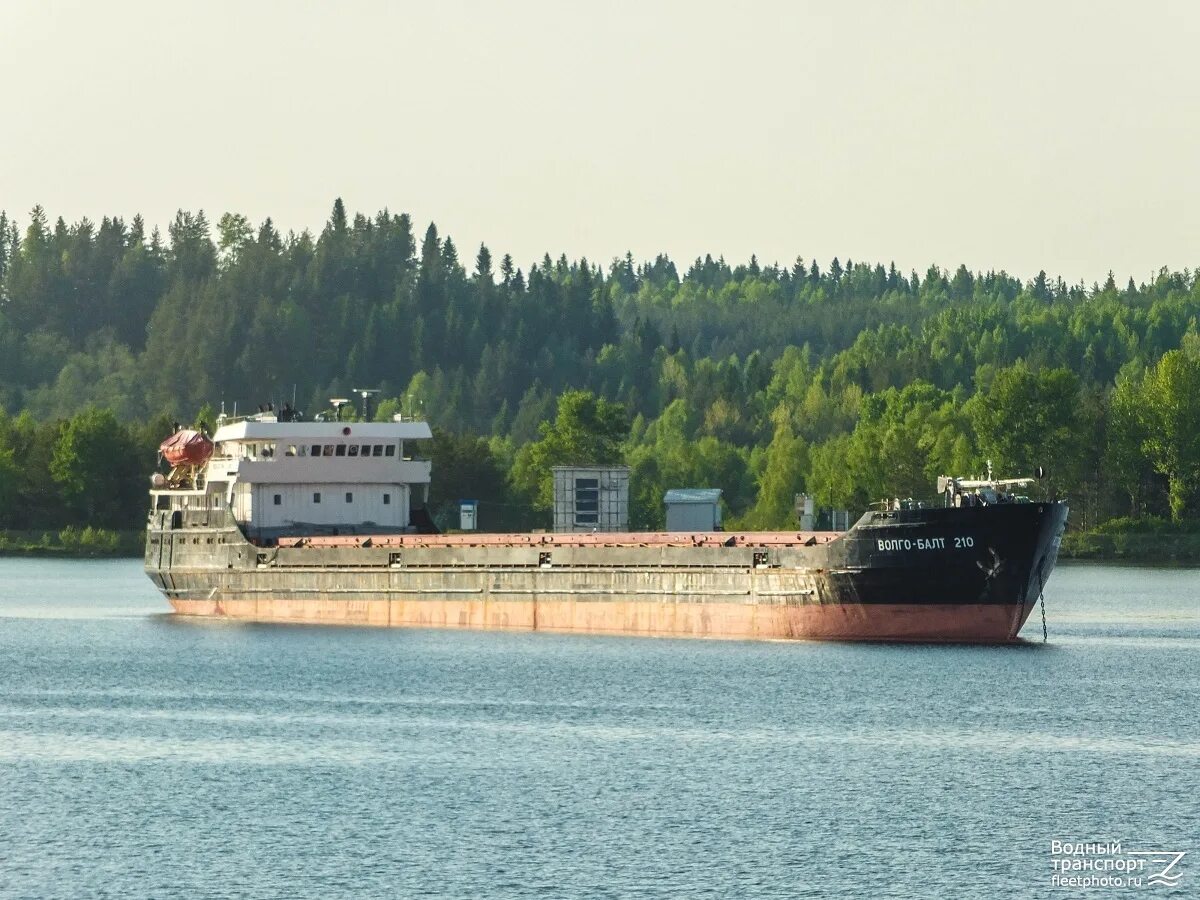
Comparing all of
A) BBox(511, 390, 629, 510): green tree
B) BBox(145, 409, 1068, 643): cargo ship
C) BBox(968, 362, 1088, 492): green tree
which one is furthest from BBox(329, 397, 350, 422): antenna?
BBox(968, 362, 1088, 492): green tree

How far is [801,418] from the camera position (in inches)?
7746

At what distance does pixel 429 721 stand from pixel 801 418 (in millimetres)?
151183

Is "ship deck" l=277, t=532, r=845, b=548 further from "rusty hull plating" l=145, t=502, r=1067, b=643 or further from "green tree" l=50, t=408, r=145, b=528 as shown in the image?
"green tree" l=50, t=408, r=145, b=528

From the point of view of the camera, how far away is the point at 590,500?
292 feet

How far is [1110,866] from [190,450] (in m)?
53.0

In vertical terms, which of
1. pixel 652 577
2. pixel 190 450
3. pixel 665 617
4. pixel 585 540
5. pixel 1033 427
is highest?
pixel 1033 427

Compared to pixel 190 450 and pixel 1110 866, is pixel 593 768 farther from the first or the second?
pixel 190 450

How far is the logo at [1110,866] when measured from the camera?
3195cm

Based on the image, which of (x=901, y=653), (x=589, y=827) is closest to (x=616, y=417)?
(x=901, y=653)

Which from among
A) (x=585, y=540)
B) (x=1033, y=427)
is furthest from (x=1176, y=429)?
(x=585, y=540)

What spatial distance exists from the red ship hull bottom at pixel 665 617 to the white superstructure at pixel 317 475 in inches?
142

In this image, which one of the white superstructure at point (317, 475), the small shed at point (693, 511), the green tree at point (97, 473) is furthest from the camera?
the green tree at point (97, 473)

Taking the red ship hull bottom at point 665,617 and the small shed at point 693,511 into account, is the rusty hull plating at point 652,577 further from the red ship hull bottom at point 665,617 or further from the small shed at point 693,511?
the small shed at point 693,511

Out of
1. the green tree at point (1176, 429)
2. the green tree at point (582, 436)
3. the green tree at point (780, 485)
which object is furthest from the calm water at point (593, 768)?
the green tree at point (780, 485)
